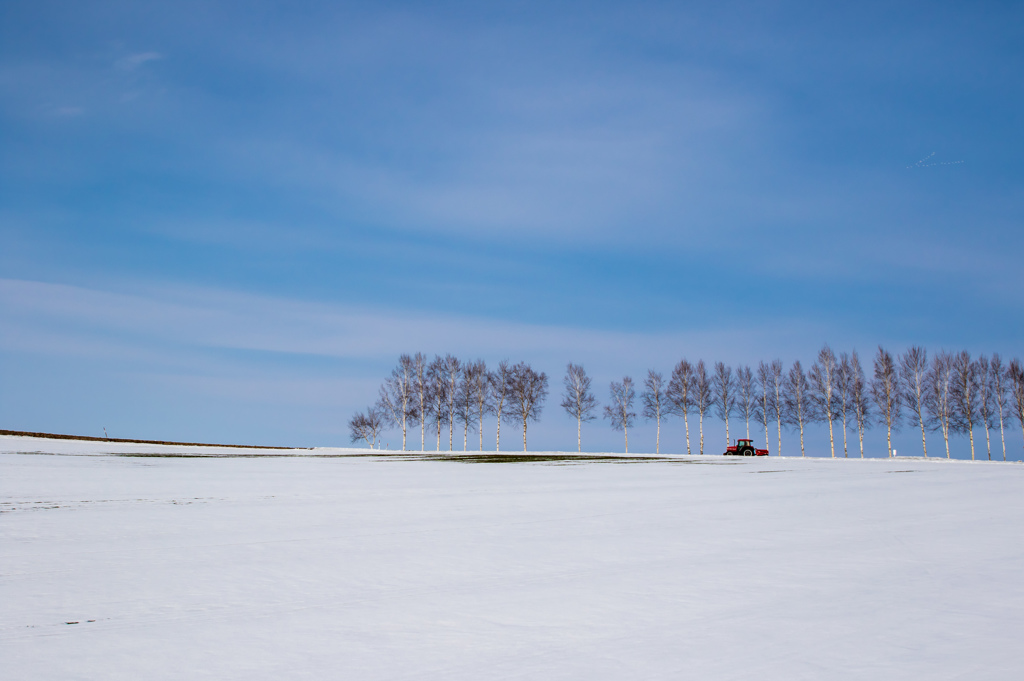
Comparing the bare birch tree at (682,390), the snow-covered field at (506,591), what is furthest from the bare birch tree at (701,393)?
the snow-covered field at (506,591)

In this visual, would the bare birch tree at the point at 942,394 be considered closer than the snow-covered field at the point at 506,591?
No

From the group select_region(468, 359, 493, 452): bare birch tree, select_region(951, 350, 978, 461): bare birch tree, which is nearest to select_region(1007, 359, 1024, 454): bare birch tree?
select_region(951, 350, 978, 461): bare birch tree

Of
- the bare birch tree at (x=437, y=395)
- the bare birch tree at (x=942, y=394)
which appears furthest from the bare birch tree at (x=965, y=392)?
the bare birch tree at (x=437, y=395)

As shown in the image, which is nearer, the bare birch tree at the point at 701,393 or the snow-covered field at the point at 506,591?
the snow-covered field at the point at 506,591

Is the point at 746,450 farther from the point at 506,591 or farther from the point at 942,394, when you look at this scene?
the point at 506,591

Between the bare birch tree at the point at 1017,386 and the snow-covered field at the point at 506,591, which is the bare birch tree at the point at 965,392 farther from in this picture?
the snow-covered field at the point at 506,591

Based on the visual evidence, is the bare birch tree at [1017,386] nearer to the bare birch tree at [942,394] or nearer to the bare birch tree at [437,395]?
the bare birch tree at [942,394]

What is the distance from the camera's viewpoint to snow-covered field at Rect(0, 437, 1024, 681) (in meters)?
5.39

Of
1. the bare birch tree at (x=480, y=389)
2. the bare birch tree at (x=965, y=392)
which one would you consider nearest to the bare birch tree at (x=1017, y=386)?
the bare birch tree at (x=965, y=392)

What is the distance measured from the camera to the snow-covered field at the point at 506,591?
17.7ft

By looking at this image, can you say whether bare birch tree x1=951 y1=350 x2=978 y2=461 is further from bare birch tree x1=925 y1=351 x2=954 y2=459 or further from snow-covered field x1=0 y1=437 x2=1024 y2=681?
snow-covered field x1=0 y1=437 x2=1024 y2=681

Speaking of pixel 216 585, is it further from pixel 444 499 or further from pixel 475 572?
pixel 444 499

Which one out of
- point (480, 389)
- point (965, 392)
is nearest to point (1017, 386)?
point (965, 392)

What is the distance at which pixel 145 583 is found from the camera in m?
7.85
